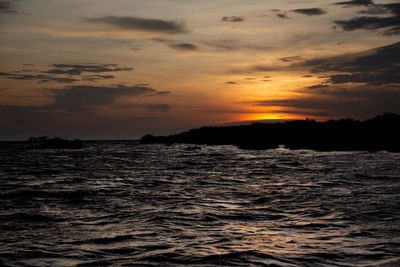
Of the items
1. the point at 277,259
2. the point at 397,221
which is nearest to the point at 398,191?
the point at 397,221

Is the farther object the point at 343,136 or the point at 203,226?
the point at 343,136

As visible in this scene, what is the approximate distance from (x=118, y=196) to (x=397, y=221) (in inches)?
419

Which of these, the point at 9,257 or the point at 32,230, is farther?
the point at 32,230

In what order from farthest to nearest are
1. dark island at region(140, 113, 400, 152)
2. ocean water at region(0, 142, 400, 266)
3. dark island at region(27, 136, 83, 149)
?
dark island at region(27, 136, 83, 149) < dark island at region(140, 113, 400, 152) < ocean water at region(0, 142, 400, 266)

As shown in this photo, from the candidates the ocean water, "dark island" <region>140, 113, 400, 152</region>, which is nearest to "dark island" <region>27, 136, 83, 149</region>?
"dark island" <region>140, 113, 400, 152</region>

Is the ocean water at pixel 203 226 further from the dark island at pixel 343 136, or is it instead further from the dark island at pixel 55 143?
the dark island at pixel 55 143

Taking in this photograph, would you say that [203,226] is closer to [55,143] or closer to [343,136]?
[343,136]

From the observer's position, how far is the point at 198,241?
26.6 ft

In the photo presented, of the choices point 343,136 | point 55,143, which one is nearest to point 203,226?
point 343,136

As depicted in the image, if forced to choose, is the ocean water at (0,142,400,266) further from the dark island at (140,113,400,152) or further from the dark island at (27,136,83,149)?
the dark island at (27,136,83,149)

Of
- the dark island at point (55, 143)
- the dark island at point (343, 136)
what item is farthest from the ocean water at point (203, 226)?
the dark island at point (55, 143)

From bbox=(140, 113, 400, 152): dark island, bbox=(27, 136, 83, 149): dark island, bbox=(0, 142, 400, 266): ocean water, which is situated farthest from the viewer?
bbox=(27, 136, 83, 149): dark island

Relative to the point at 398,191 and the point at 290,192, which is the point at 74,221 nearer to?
the point at 290,192

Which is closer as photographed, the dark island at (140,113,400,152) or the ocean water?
the ocean water
